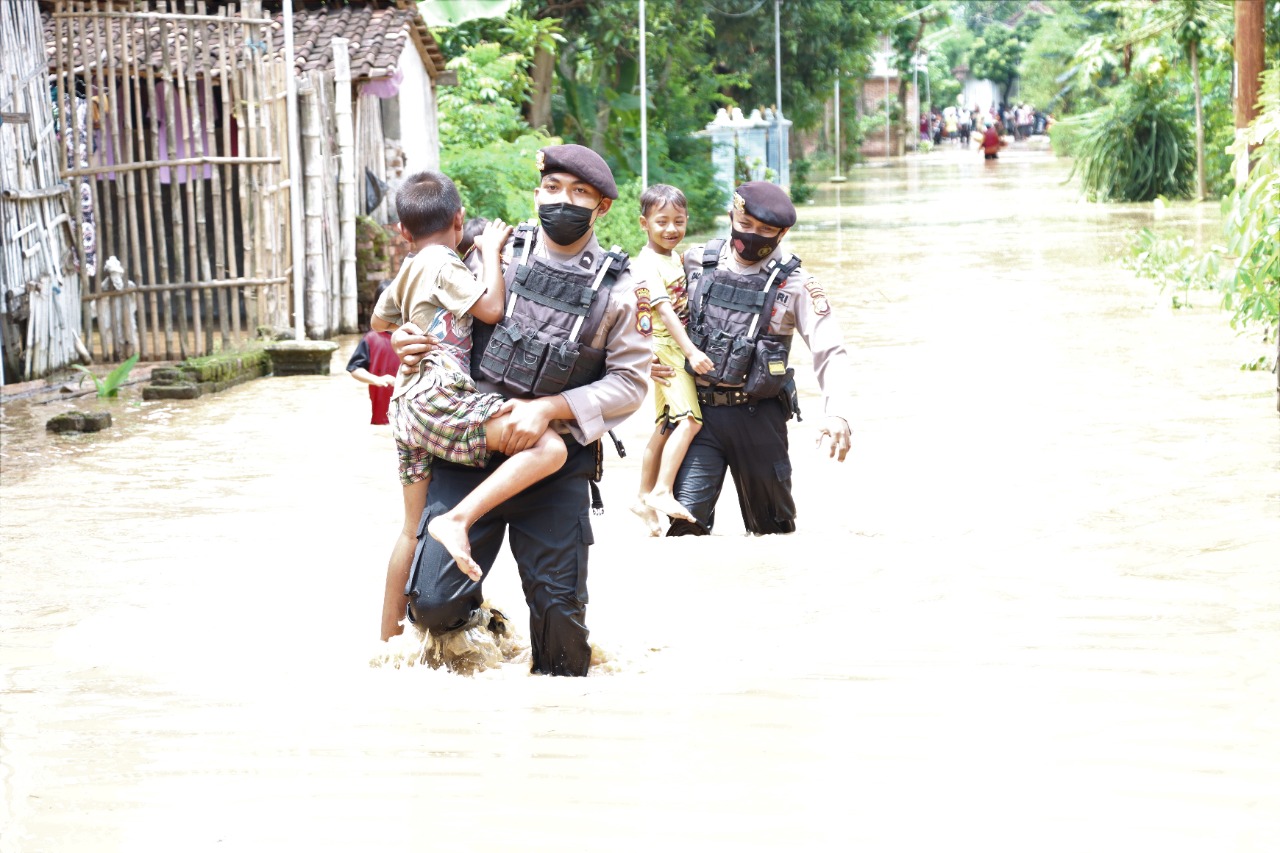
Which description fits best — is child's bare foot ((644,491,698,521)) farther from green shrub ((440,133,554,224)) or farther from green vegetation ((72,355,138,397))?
green shrub ((440,133,554,224))

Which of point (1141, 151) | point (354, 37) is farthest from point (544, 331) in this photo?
point (1141, 151)

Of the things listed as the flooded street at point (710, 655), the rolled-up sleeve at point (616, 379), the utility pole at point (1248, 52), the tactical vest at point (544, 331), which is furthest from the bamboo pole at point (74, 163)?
the utility pole at point (1248, 52)

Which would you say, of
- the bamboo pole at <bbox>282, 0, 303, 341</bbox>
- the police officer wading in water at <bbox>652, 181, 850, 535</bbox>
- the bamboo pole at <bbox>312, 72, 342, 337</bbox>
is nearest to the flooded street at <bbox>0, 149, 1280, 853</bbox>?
the police officer wading in water at <bbox>652, 181, 850, 535</bbox>

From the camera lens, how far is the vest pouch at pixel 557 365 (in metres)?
4.91

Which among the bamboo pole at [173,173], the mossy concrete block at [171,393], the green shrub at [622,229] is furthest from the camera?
the green shrub at [622,229]

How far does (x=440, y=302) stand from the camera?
4.98 meters

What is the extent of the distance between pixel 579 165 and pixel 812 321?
A: 1.77 metres

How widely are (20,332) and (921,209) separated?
23.6m

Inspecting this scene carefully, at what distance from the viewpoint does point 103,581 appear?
676 centimetres

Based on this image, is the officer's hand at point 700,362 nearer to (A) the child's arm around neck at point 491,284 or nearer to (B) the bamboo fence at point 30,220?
(A) the child's arm around neck at point 491,284

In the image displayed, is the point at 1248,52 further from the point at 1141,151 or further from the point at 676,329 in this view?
the point at 676,329

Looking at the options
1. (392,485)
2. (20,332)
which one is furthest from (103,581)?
(20,332)

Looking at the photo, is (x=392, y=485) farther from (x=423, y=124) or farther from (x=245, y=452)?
(x=423, y=124)

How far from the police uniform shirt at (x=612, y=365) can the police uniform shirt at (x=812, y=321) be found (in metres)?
1.32
